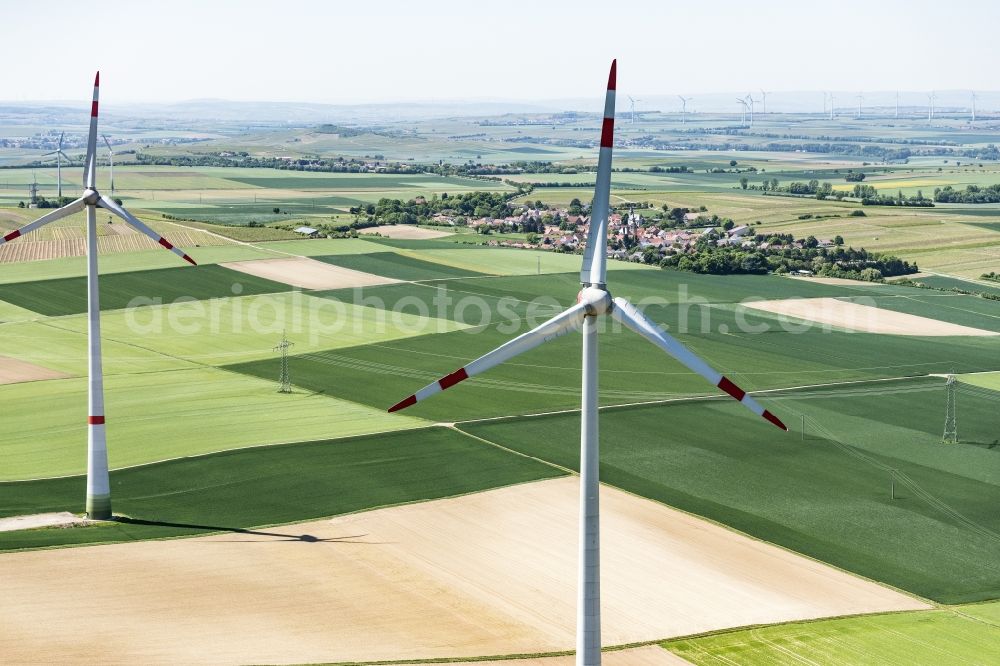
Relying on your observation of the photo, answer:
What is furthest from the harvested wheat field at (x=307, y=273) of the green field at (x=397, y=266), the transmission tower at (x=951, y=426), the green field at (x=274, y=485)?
the transmission tower at (x=951, y=426)

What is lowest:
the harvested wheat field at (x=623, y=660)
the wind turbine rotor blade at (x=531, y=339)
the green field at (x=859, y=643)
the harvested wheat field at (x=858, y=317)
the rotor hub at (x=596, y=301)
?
the green field at (x=859, y=643)

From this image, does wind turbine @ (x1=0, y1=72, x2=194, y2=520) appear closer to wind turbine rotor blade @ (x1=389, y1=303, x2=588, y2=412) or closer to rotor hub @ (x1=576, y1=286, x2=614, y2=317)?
wind turbine rotor blade @ (x1=389, y1=303, x2=588, y2=412)

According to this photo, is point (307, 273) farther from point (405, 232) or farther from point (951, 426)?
point (951, 426)

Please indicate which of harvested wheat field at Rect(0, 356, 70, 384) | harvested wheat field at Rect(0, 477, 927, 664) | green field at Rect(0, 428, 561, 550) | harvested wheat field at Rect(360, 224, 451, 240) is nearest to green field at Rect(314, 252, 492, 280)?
harvested wheat field at Rect(360, 224, 451, 240)

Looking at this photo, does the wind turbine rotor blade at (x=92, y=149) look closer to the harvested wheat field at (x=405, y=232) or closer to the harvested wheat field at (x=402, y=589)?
the harvested wheat field at (x=402, y=589)

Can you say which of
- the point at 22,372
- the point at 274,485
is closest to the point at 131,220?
the point at 274,485

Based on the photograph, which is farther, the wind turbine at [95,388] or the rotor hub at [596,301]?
the wind turbine at [95,388]
